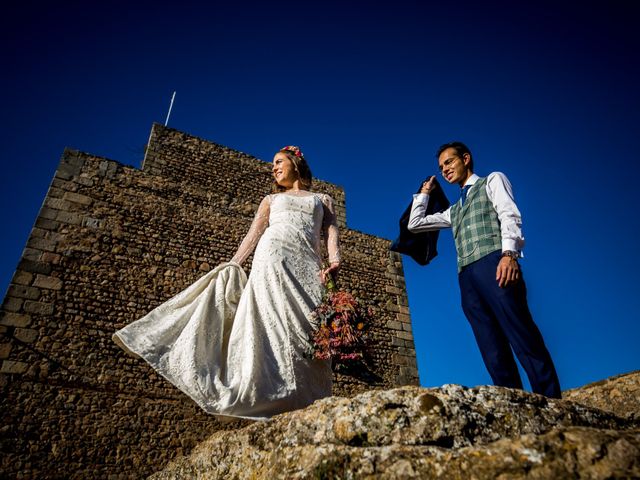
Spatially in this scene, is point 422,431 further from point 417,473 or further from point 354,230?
point 354,230

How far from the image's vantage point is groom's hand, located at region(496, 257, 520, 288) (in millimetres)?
2191

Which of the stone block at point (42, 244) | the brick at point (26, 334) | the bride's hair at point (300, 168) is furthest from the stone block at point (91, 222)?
the bride's hair at point (300, 168)

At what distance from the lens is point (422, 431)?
Result: 4.22 feet

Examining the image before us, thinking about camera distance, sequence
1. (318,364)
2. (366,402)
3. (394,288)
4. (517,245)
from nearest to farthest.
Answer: (366,402), (517,245), (318,364), (394,288)

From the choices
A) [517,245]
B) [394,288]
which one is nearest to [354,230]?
[394,288]

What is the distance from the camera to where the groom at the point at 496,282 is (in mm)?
2082

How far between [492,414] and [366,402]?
0.42 metres

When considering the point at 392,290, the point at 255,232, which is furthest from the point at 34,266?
the point at 392,290

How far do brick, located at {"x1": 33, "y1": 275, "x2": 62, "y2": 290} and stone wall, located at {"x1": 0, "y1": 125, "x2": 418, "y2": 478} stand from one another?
1 cm

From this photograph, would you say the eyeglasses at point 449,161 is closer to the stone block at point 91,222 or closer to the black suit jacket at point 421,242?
the black suit jacket at point 421,242

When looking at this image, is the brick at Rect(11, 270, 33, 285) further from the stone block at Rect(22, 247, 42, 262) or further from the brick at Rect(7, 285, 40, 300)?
the stone block at Rect(22, 247, 42, 262)

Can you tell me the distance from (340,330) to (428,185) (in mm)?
1352

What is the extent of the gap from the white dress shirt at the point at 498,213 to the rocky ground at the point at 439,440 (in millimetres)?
1045

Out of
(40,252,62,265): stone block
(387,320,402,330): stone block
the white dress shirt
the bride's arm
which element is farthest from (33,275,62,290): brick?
(387,320,402,330): stone block
